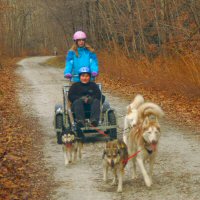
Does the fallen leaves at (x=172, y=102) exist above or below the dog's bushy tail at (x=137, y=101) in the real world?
below

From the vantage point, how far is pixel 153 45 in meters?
24.1

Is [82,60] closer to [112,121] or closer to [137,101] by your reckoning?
[112,121]

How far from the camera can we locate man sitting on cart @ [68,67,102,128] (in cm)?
978

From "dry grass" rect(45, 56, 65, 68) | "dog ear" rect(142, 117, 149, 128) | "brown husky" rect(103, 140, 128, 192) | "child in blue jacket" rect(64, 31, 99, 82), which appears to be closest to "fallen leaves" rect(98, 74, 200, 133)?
"child in blue jacket" rect(64, 31, 99, 82)

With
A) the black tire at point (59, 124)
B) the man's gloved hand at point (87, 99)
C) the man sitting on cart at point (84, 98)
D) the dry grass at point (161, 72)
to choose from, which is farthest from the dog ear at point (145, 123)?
the dry grass at point (161, 72)

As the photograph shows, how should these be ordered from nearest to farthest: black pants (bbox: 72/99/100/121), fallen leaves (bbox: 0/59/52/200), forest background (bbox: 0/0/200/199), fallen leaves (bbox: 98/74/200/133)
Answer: fallen leaves (bbox: 0/59/52/200) < forest background (bbox: 0/0/200/199) < black pants (bbox: 72/99/100/121) < fallen leaves (bbox: 98/74/200/133)

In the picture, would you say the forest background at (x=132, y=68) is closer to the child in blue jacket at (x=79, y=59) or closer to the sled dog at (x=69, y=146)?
the sled dog at (x=69, y=146)

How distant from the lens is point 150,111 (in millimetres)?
7359

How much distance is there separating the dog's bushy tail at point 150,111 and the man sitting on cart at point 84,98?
2.33 meters

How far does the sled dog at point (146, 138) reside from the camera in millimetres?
7031

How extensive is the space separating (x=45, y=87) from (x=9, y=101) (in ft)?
15.7

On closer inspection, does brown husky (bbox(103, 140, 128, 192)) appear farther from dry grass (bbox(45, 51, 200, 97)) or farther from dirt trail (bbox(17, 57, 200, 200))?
dry grass (bbox(45, 51, 200, 97))

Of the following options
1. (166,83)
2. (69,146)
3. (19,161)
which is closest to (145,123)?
(69,146)

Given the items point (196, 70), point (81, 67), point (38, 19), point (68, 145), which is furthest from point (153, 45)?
point (38, 19)
